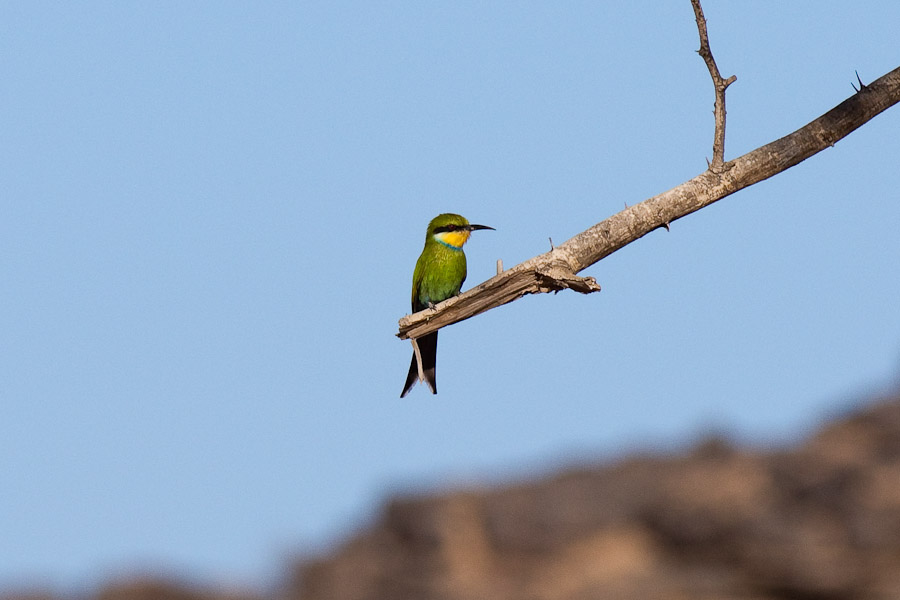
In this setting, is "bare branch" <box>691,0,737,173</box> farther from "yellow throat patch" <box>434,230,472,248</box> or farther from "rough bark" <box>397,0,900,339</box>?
"yellow throat patch" <box>434,230,472,248</box>

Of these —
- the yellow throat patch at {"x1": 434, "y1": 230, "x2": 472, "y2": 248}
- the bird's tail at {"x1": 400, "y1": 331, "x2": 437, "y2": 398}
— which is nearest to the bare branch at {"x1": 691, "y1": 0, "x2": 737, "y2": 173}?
the yellow throat patch at {"x1": 434, "y1": 230, "x2": 472, "y2": 248}

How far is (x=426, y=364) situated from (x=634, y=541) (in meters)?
6.28

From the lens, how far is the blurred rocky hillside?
29.1ft

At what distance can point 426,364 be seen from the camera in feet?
49.1

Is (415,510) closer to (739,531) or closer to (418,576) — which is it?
(418,576)

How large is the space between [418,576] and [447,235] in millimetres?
7543

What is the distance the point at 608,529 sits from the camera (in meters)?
9.13

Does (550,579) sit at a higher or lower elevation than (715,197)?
lower

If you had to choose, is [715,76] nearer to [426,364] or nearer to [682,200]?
[682,200]

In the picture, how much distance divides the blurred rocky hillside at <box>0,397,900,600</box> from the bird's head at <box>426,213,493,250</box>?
6.76m

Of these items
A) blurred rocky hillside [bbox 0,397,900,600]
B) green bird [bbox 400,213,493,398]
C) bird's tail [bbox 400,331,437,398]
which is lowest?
blurred rocky hillside [bbox 0,397,900,600]

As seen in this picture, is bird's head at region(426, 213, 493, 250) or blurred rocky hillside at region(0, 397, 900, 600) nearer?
blurred rocky hillside at region(0, 397, 900, 600)

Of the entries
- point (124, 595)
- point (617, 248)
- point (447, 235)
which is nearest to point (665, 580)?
point (124, 595)

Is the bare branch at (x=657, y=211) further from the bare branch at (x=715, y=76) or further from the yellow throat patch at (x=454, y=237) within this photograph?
the yellow throat patch at (x=454, y=237)
